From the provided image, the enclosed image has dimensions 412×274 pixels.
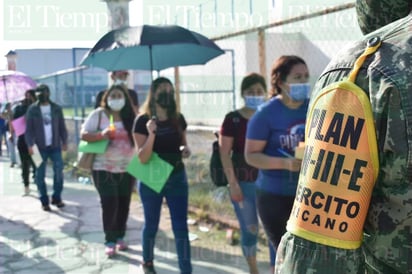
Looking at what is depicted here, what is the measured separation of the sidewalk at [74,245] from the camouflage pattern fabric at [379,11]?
3387mm

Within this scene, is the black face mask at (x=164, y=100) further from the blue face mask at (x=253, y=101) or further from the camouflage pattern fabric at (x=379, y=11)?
the camouflage pattern fabric at (x=379, y=11)

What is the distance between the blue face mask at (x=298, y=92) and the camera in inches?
121

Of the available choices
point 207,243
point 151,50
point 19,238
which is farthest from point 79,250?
point 151,50

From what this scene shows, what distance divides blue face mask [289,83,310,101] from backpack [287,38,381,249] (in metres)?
2.02

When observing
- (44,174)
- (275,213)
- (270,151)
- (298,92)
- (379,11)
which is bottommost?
(44,174)

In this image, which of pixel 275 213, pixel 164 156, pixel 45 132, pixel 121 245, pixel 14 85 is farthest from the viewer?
pixel 14 85

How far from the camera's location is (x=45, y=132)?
21.7 feet

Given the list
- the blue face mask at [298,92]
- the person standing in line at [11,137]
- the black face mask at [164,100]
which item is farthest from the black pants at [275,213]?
the person standing in line at [11,137]

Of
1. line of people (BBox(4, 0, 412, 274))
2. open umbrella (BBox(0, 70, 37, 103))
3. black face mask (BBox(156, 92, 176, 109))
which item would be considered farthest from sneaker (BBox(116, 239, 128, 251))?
open umbrella (BBox(0, 70, 37, 103))

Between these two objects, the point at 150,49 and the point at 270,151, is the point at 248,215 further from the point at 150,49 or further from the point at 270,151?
the point at 150,49

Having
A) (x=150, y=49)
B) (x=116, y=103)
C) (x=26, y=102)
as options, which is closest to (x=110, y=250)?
(x=116, y=103)

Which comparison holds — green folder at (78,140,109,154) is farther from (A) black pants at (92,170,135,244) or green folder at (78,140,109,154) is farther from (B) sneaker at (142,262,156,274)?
(B) sneaker at (142,262,156,274)

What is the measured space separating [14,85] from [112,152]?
11.1 ft

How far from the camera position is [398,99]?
0.99 metres
